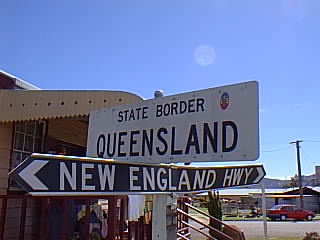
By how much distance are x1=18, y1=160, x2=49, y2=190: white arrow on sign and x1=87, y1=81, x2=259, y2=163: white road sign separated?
77 cm

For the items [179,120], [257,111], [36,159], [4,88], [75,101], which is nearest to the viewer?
[36,159]

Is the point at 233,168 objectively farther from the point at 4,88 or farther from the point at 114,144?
the point at 4,88

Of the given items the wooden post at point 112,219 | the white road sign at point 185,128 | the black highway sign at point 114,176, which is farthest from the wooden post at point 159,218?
the wooden post at point 112,219

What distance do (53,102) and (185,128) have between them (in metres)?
4.26

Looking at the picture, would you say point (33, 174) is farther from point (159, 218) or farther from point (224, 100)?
point (224, 100)

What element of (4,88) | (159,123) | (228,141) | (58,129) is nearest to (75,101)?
(4,88)

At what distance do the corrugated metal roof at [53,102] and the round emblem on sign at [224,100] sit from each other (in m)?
3.59

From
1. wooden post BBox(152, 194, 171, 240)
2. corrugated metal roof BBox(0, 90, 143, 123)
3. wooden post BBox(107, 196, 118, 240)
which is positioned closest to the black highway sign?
wooden post BBox(152, 194, 171, 240)

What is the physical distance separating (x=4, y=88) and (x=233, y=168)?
17.1ft

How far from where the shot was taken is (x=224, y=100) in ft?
7.57

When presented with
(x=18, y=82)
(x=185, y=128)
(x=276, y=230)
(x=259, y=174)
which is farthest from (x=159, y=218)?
(x=276, y=230)

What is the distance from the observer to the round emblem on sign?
2297 mm

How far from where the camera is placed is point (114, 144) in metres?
2.64

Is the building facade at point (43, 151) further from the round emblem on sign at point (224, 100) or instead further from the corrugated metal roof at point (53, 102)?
the round emblem on sign at point (224, 100)
